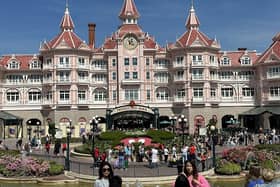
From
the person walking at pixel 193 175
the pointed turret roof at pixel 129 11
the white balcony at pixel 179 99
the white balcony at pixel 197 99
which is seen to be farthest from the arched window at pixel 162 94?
the person walking at pixel 193 175

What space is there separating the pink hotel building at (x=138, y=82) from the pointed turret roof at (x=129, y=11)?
1726 mm

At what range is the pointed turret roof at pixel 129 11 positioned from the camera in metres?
71.1

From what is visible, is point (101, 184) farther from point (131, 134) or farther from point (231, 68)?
point (231, 68)

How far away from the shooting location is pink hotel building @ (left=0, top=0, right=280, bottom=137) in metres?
64.4

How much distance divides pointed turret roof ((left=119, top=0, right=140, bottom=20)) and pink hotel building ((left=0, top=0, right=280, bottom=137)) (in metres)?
1.73

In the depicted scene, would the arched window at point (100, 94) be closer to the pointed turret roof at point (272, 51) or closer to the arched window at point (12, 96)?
the arched window at point (12, 96)

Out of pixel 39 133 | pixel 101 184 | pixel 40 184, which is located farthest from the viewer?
pixel 39 133

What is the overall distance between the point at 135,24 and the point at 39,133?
2387 centimetres

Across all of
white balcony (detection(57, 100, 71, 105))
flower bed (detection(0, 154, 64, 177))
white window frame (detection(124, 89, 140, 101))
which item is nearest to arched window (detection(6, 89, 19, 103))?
white balcony (detection(57, 100, 71, 105))

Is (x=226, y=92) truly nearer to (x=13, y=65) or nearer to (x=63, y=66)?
(x=63, y=66)

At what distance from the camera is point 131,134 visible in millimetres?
46344

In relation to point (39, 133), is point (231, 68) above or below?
above

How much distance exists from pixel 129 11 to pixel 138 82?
43.1 feet

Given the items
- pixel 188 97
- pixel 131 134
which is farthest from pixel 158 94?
pixel 131 134
